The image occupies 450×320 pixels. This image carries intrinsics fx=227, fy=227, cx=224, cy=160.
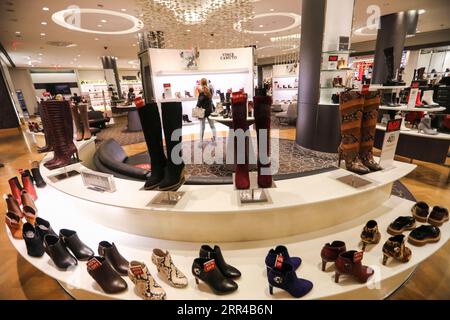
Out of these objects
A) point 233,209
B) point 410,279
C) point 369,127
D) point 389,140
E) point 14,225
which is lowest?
point 410,279

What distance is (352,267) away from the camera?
3.48ft

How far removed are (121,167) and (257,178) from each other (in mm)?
1459

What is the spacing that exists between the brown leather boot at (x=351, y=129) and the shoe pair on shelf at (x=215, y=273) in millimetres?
940

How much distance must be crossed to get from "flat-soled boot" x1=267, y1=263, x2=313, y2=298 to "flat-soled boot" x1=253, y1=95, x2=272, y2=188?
399 millimetres

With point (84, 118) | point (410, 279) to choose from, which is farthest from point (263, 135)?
point (84, 118)

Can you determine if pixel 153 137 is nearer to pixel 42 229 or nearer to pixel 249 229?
pixel 249 229

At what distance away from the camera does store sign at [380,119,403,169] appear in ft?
4.60

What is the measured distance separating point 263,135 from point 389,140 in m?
0.90

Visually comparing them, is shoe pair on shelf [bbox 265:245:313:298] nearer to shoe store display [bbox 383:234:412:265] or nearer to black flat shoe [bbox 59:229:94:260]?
shoe store display [bbox 383:234:412:265]

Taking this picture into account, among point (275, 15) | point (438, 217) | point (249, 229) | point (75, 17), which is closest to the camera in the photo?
point (249, 229)

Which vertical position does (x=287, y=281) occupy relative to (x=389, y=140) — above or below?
→ below

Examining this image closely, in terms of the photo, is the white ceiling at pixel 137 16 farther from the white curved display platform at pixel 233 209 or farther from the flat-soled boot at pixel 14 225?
the white curved display platform at pixel 233 209
